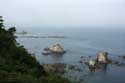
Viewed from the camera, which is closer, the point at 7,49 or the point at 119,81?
the point at 7,49

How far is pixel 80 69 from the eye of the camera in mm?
52500

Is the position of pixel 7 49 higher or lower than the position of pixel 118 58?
higher

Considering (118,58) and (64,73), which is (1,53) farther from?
(118,58)

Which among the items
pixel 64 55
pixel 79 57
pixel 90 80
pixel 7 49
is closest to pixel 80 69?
pixel 90 80

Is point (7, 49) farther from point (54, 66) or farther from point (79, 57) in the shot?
point (79, 57)

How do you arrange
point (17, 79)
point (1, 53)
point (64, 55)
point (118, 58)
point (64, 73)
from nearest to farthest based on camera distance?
point (17, 79) < point (1, 53) < point (64, 73) < point (118, 58) < point (64, 55)

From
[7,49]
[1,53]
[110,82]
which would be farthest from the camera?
[110,82]

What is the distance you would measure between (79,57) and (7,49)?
40668mm

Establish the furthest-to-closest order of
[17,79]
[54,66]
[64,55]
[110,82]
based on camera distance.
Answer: [64,55]
[54,66]
[110,82]
[17,79]

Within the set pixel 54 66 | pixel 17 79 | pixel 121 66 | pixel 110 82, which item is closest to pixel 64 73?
pixel 54 66

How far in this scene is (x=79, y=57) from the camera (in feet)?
223

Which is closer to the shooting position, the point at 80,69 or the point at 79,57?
the point at 80,69

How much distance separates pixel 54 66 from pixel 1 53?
26.4 m

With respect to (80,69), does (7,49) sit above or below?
above
